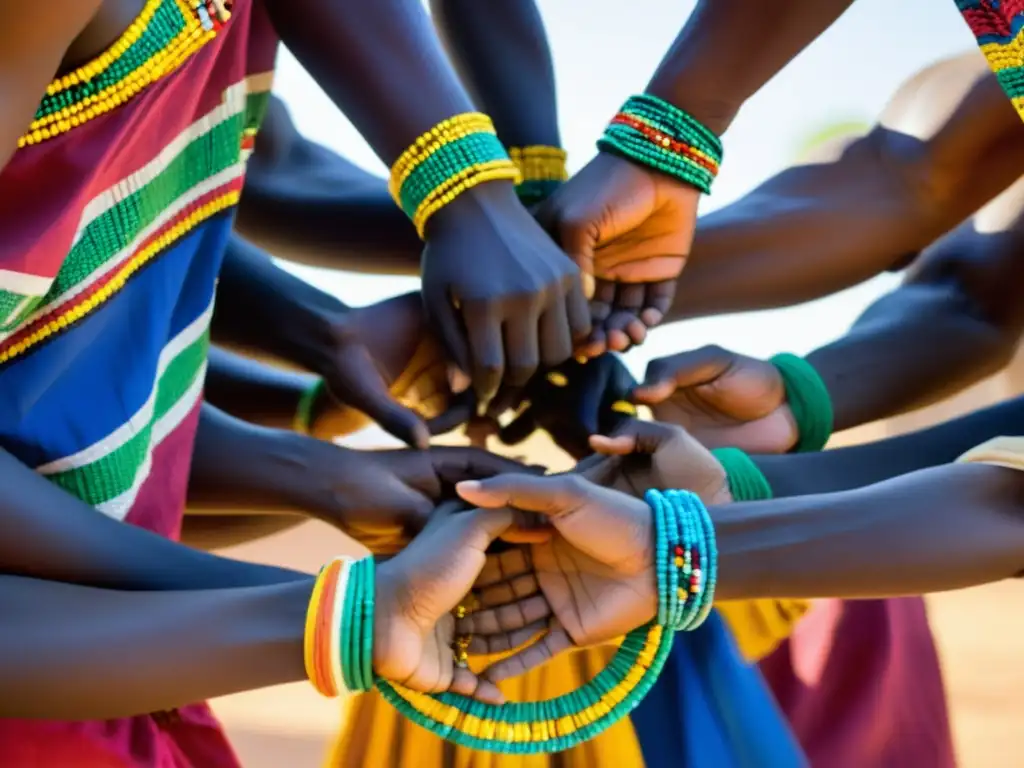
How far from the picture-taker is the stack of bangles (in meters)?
0.78

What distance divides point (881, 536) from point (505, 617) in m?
0.28

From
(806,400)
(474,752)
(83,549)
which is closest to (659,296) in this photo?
(806,400)

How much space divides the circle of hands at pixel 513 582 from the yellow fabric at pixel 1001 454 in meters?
0.25

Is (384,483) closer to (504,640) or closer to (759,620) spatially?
(504,640)

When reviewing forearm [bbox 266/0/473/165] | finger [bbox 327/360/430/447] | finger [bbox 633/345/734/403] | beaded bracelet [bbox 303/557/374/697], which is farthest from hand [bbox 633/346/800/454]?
beaded bracelet [bbox 303/557/374/697]

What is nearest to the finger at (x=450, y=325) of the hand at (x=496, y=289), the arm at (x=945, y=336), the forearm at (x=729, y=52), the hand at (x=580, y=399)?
the hand at (x=496, y=289)

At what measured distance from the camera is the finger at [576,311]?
104 centimetres

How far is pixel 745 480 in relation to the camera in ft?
3.32

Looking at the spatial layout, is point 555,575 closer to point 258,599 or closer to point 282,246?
point 258,599

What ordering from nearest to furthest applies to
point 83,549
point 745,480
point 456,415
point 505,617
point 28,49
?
1. point 28,49
2. point 83,549
3. point 505,617
4. point 745,480
5. point 456,415

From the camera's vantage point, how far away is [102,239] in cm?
86

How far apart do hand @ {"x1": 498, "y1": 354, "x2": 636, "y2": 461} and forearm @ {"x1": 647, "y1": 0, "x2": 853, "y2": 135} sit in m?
0.26

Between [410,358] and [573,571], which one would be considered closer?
[573,571]

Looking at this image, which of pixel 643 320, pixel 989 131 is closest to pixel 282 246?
pixel 643 320
